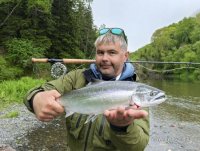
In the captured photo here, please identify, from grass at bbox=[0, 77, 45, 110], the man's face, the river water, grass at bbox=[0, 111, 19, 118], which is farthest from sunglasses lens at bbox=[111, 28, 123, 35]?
grass at bbox=[0, 77, 45, 110]

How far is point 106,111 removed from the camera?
2.78 meters

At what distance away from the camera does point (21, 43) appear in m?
38.4

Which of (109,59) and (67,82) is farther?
(67,82)

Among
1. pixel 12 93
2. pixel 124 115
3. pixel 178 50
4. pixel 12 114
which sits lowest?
pixel 12 114

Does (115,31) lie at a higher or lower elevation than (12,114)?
higher

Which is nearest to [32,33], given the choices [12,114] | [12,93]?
[12,93]

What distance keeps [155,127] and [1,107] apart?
8697 millimetres

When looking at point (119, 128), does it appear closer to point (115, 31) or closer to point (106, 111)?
point (106, 111)

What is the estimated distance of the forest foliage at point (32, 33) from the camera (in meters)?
37.0

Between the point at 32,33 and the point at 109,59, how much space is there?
129 feet

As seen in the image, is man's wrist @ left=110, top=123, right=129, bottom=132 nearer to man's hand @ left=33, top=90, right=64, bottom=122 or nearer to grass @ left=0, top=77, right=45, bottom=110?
man's hand @ left=33, top=90, right=64, bottom=122

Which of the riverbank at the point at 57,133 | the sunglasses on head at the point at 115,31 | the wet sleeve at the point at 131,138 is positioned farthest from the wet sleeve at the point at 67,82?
the riverbank at the point at 57,133

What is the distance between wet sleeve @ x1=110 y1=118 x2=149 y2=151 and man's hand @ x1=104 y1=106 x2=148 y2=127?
0.12 m

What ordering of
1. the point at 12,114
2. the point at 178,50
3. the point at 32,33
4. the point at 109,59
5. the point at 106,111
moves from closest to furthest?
the point at 106,111
the point at 109,59
the point at 12,114
the point at 32,33
the point at 178,50
